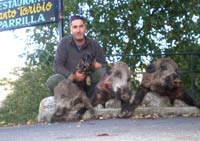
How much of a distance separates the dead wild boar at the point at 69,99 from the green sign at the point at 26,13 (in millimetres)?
2613

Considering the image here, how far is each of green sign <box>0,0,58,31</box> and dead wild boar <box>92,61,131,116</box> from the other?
8.72 ft

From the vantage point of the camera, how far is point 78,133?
561 cm

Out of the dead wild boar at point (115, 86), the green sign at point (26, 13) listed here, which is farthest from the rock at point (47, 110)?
the green sign at point (26, 13)

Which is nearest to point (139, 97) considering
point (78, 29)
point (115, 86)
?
point (115, 86)

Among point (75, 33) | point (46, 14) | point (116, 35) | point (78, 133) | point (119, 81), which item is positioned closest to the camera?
point (78, 133)

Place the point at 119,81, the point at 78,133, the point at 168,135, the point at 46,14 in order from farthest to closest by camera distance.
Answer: the point at 46,14 → the point at 119,81 → the point at 78,133 → the point at 168,135

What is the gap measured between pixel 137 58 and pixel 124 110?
3.78 meters

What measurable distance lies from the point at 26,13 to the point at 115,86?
3.92 m

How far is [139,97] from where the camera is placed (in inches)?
308

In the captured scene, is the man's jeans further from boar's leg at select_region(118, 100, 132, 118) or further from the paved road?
the paved road

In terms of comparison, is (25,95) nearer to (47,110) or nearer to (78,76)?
(47,110)

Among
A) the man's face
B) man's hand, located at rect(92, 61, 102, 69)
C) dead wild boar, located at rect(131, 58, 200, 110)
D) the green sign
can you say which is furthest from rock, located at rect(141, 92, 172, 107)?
the green sign

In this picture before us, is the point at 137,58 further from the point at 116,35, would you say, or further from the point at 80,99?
the point at 80,99

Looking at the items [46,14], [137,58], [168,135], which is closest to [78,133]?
[168,135]
